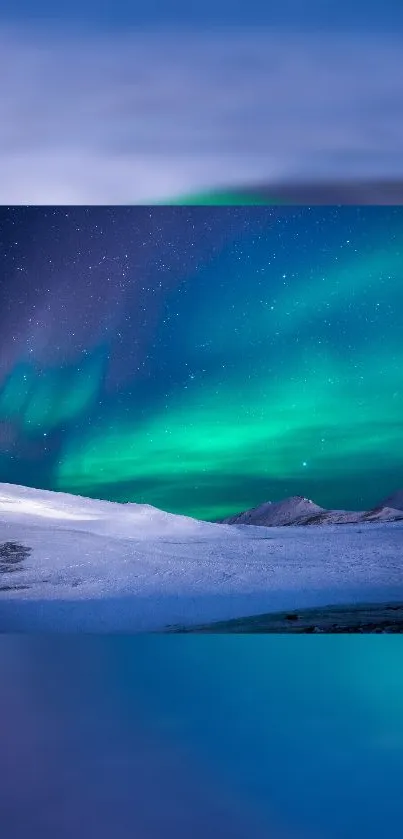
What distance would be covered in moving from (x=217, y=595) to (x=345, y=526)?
863 mm

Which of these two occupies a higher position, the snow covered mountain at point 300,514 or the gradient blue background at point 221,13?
the gradient blue background at point 221,13

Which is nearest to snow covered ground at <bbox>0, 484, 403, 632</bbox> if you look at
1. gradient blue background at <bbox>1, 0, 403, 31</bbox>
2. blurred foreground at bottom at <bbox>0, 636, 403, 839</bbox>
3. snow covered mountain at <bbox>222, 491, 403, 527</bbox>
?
snow covered mountain at <bbox>222, 491, 403, 527</bbox>

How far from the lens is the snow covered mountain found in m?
4.81

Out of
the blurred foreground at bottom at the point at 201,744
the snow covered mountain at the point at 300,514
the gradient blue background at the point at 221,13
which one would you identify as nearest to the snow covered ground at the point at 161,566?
the snow covered mountain at the point at 300,514

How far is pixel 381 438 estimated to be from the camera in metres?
4.83

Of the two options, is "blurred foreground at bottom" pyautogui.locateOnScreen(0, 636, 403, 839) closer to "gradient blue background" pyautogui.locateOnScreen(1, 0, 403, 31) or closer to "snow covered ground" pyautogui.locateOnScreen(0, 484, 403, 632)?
"snow covered ground" pyautogui.locateOnScreen(0, 484, 403, 632)

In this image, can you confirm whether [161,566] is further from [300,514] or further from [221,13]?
[221,13]

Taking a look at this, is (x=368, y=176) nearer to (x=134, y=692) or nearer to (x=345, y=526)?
(x=345, y=526)

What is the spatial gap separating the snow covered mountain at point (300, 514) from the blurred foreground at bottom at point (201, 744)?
3.30ft

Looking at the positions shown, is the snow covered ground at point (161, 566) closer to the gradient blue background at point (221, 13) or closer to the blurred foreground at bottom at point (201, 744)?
the blurred foreground at bottom at point (201, 744)

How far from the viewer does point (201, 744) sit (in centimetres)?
250

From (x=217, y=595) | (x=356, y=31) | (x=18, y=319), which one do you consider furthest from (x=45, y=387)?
(x=356, y=31)

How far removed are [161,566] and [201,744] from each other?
2.12 metres

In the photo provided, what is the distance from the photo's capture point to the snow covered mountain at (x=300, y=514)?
4.81 m
